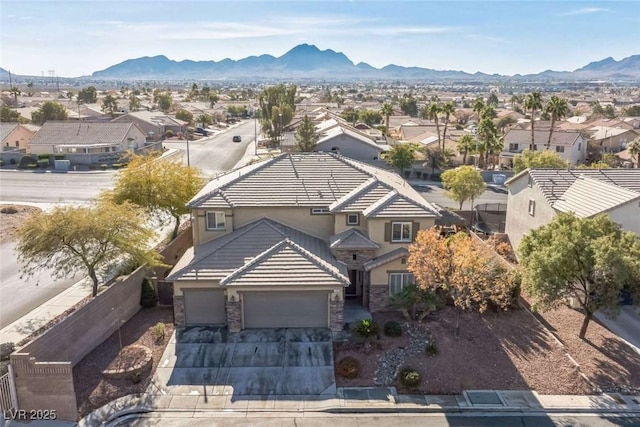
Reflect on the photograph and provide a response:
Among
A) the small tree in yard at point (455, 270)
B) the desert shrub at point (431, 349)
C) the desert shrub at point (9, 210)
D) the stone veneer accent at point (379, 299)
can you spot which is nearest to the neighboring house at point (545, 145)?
the stone veneer accent at point (379, 299)

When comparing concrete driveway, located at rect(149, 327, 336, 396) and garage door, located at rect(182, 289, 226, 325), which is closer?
concrete driveway, located at rect(149, 327, 336, 396)

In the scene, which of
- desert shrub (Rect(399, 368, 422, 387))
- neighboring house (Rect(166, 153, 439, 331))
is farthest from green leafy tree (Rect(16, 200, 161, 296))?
desert shrub (Rect(399, 368, 422, 387))

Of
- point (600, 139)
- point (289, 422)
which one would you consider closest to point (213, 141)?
point (600, 139)

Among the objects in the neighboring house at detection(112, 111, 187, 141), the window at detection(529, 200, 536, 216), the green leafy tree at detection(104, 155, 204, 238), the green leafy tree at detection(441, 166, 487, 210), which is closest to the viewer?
the green leafy tree at detection(104, 155, 204, 238)

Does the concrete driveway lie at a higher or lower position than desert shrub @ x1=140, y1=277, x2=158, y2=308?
lower

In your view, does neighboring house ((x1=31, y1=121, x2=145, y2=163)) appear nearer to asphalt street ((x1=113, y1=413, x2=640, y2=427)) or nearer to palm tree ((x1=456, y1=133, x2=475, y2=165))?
palm tree ((x1=456, y1=133, x2=475, y2=165))

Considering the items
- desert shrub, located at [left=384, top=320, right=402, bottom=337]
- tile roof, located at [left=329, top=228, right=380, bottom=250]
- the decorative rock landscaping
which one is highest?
tile roof, located at [left=329, top=228, right=380, bottom=250]

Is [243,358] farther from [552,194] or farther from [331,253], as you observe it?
[552,194]
